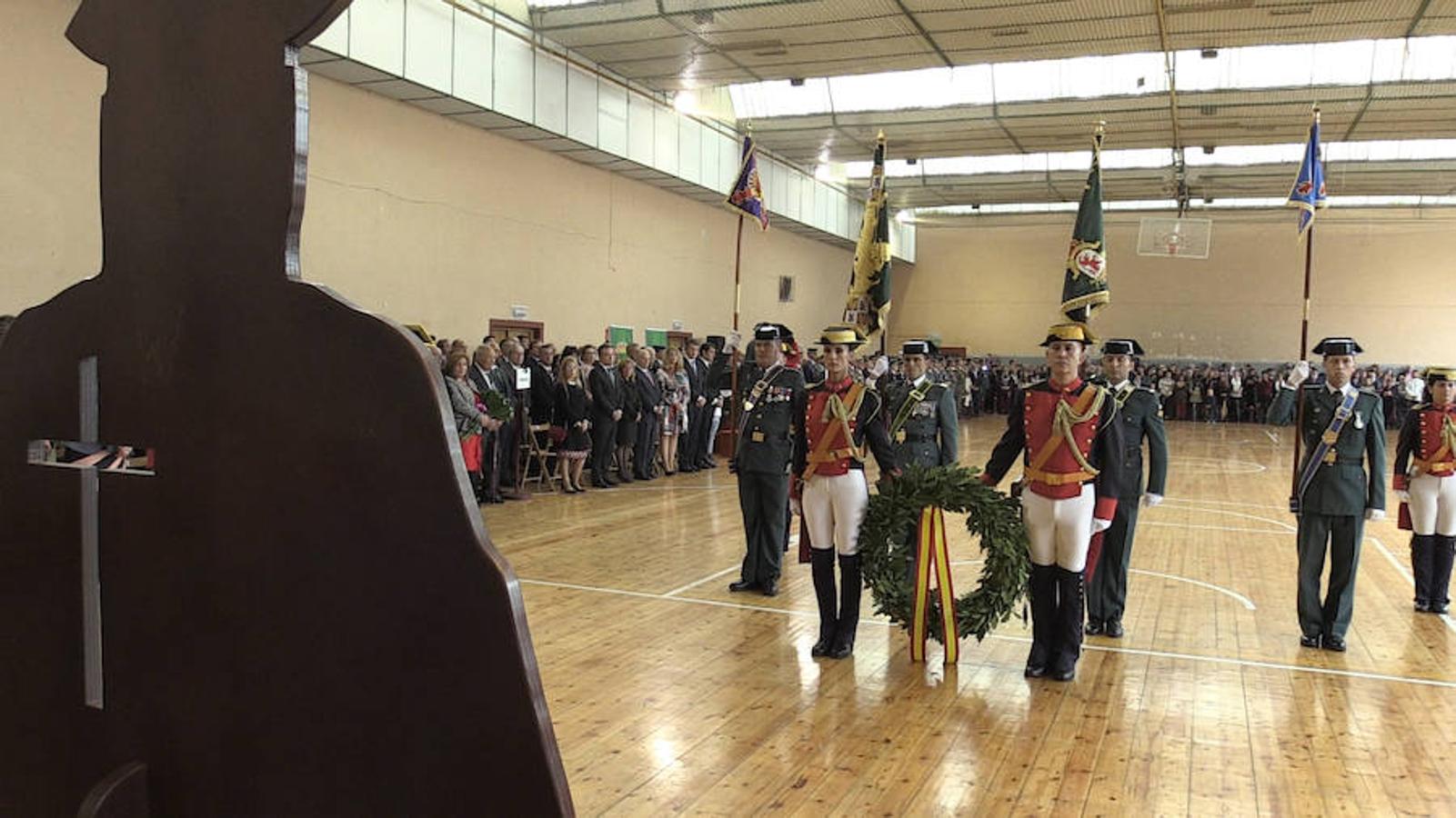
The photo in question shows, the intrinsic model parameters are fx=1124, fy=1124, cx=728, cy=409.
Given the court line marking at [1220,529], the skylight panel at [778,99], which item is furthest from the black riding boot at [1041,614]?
the skylight panel at [778,99]

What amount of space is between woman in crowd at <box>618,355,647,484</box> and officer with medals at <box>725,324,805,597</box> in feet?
16.6

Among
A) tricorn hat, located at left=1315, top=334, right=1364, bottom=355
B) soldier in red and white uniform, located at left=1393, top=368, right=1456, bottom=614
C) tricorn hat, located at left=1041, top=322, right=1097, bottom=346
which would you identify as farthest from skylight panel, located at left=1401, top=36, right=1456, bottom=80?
tricorn hat, located at left=1041, top=322, right=1097, bottom=346

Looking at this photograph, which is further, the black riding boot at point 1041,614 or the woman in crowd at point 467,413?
the woman in crowd at point 467,413

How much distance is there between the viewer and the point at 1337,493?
17.8ft

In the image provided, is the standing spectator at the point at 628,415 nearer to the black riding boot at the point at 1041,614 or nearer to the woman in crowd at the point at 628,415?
the woman in crowd at the point at 628,415

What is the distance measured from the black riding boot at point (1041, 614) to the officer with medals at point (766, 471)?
6.49 ft

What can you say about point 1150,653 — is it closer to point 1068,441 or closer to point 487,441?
point 1068,441

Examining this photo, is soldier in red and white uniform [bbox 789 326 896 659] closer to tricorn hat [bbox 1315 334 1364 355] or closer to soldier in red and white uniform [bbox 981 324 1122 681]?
soldier in red and white uniform [bbox 981 324 1122 681]

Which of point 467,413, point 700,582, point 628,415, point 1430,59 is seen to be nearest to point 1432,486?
point 700,582

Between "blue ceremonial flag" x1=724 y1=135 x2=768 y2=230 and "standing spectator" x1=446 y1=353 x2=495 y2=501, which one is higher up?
"blue ceremonial flag" x1=724 y1=135 x2=768 y2=230

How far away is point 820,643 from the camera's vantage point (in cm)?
524

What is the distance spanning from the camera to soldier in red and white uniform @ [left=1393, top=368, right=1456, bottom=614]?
628cm

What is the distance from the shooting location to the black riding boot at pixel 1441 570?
20.9 ft

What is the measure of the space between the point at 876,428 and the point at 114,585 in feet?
13.2
